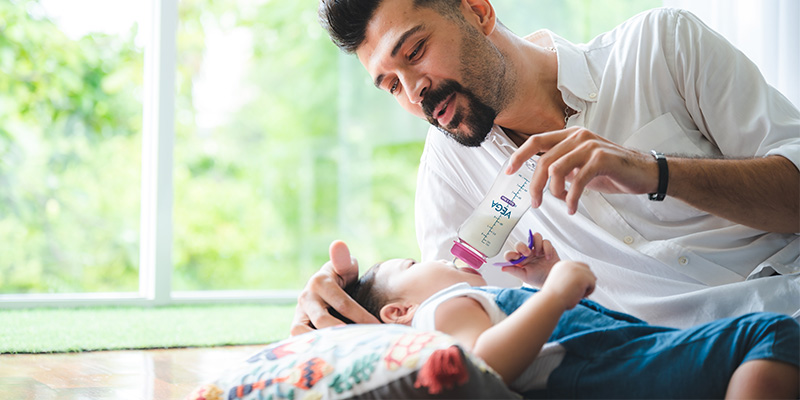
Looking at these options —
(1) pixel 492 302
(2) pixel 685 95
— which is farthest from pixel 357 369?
(2) pixel 685 95

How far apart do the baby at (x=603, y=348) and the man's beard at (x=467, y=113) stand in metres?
0.58

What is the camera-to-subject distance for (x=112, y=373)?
1805mm

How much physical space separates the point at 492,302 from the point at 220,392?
1.40 feet

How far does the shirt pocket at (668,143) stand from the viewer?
1405mm

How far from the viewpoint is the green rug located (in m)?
2.25

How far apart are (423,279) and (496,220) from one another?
0.24 m

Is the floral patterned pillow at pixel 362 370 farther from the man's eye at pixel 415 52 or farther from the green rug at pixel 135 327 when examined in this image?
the green rug at pixel 135 327

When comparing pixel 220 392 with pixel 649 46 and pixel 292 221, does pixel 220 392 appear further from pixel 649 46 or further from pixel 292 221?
pixel 292 221

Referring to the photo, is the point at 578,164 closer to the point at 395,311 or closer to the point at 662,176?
the point at 662,176

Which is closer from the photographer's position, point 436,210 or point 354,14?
A: point 354,14

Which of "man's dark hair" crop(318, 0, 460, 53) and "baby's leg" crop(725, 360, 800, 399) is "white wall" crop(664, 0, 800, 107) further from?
"baby's leg" crop(725, 360, 800, 399)

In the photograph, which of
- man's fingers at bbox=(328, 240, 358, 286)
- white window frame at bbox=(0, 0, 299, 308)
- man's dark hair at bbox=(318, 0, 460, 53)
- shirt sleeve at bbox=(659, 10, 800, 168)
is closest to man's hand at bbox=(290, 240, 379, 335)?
man's fingers at bbox=(328, 240, 358, 286)

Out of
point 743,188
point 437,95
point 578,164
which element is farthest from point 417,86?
point 743,188

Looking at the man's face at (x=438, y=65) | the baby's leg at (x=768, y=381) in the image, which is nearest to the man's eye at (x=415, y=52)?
the man's face at (x=438, y=65)
